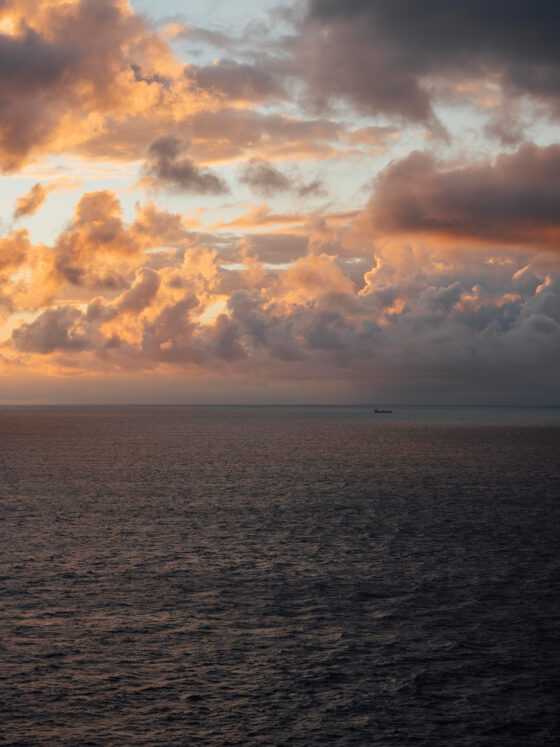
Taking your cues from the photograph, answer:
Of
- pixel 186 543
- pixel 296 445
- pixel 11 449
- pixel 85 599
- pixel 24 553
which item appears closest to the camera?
pixel 85 599

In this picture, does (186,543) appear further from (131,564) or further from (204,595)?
(204,595)

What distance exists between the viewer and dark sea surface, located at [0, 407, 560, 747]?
24297 mm

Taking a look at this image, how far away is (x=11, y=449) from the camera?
559 ft

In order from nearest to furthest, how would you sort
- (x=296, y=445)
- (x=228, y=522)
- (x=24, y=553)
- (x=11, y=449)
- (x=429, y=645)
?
(x=429, y=645) < (x=24, y=553) < (x=228, y=522) < (x=11, y=449) < (x=296, y=445)

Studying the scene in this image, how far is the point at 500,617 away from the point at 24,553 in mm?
33023

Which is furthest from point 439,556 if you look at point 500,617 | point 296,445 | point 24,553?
point 296,445

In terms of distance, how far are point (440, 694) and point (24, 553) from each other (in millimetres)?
34369

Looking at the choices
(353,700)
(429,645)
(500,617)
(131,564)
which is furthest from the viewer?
(131,564)

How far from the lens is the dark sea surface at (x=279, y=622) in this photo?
24297 millimetres

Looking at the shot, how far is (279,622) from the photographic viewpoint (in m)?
34.8

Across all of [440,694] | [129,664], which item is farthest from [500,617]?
[129,664]

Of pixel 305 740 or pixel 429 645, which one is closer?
pixel 305 740

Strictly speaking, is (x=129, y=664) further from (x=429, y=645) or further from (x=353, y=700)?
(x=429, y=645)

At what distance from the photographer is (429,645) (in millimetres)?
31656
